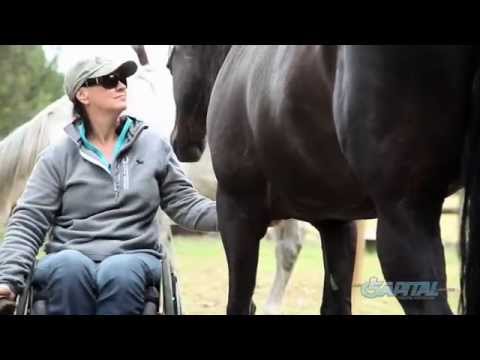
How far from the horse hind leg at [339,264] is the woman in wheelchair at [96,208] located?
27.9 inches

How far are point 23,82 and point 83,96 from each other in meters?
3.55

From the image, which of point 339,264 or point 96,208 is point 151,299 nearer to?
point 96,208

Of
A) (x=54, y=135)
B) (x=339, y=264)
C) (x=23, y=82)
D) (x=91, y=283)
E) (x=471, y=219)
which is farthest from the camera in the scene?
(x=23, y=82)

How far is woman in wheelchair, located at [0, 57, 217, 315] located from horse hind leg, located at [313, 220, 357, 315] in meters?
0.71

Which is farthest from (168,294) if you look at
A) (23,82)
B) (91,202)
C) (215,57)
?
(23,82)

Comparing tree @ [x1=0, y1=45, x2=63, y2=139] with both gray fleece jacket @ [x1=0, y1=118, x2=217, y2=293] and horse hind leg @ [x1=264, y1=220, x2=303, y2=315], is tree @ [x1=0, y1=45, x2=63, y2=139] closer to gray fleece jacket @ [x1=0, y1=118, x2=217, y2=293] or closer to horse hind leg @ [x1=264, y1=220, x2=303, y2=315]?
horse hind leg @ [x1=264, y1=220, x2=303, y2=315]

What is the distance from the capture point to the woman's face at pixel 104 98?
2035 mm

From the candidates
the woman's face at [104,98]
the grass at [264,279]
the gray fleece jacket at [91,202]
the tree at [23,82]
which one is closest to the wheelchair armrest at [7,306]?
the gray fleece jacket at [91,202]

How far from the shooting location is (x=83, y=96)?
2057 mm

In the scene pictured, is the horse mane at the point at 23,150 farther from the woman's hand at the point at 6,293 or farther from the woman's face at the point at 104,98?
the woman's hand at the point at 6,293
